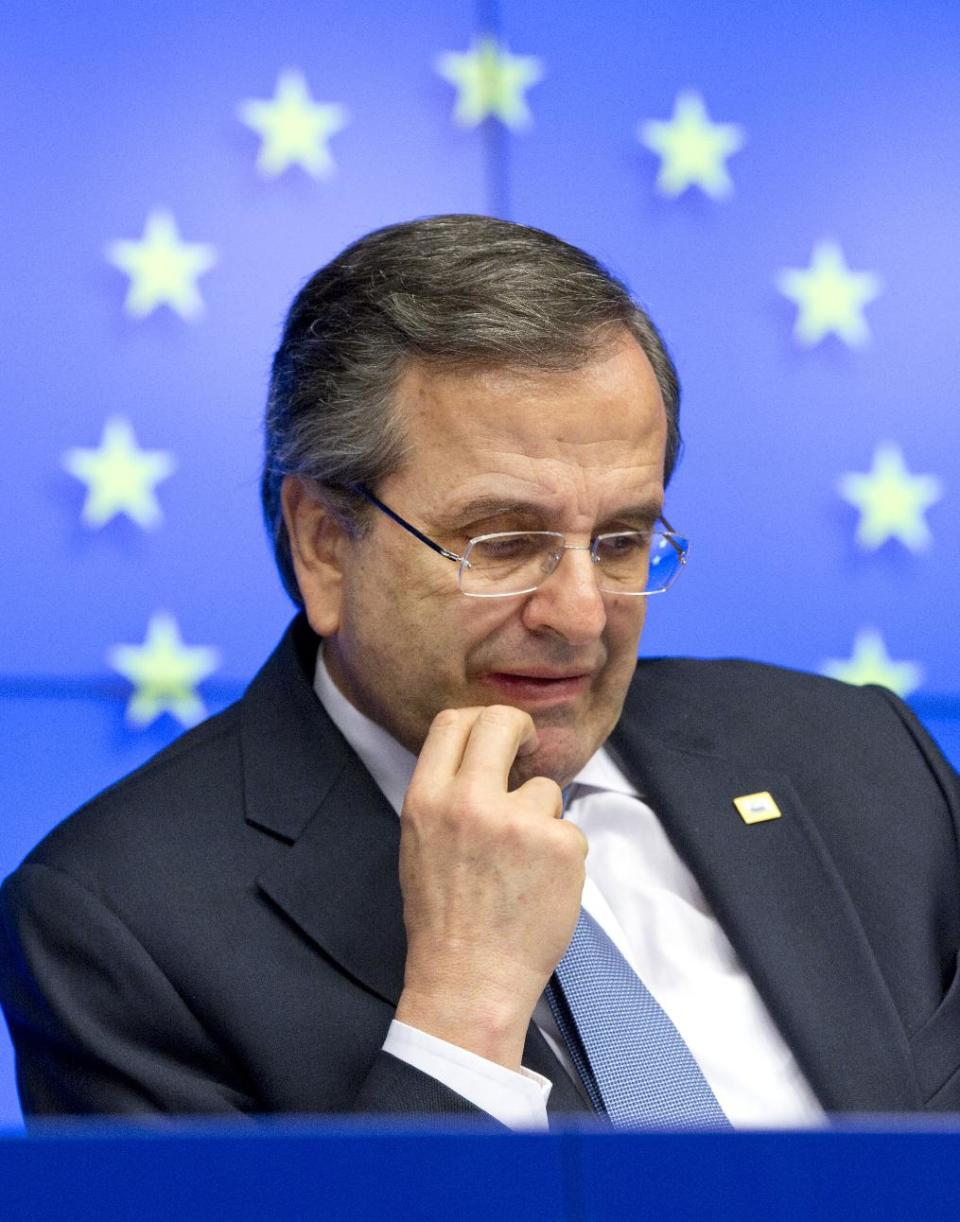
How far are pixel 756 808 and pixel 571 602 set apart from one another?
0.44 meters

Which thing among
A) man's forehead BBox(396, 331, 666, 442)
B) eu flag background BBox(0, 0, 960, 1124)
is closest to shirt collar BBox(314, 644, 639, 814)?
man's forehead BBox(396, 331, 666, 442)

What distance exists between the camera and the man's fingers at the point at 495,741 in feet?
5.35

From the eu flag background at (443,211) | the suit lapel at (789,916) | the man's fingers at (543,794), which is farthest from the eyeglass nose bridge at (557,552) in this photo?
the eu flag background at (443,211)

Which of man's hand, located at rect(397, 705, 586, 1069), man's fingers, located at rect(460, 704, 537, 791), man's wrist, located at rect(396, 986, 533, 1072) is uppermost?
man's fingers, located at rect(460, 704, 537, 791)

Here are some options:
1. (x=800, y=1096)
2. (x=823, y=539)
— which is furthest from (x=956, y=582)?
(x=800, y=1096)

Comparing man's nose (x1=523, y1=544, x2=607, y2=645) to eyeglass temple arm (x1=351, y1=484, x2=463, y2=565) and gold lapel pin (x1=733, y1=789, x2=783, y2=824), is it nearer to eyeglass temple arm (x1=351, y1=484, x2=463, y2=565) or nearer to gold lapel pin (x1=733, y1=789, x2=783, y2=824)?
eyeglass temple arm (x1=351, y1=484, x2=463, y2=565)

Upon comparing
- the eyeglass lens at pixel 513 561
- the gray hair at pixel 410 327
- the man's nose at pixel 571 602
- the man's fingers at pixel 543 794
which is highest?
the gray hair at pixel 410 327

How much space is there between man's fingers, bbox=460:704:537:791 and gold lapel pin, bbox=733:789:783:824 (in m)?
0.39

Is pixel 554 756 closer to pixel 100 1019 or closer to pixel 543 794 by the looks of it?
pixel 543 794

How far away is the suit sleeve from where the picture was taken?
61.9 inches

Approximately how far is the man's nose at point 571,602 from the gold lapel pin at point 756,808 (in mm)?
363

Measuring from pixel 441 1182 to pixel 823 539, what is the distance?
2513mm

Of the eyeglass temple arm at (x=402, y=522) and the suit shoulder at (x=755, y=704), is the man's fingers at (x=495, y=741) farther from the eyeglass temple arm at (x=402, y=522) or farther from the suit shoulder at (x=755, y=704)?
the suit shoulder at (x=755, y=704)

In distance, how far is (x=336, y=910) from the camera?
1.70m
